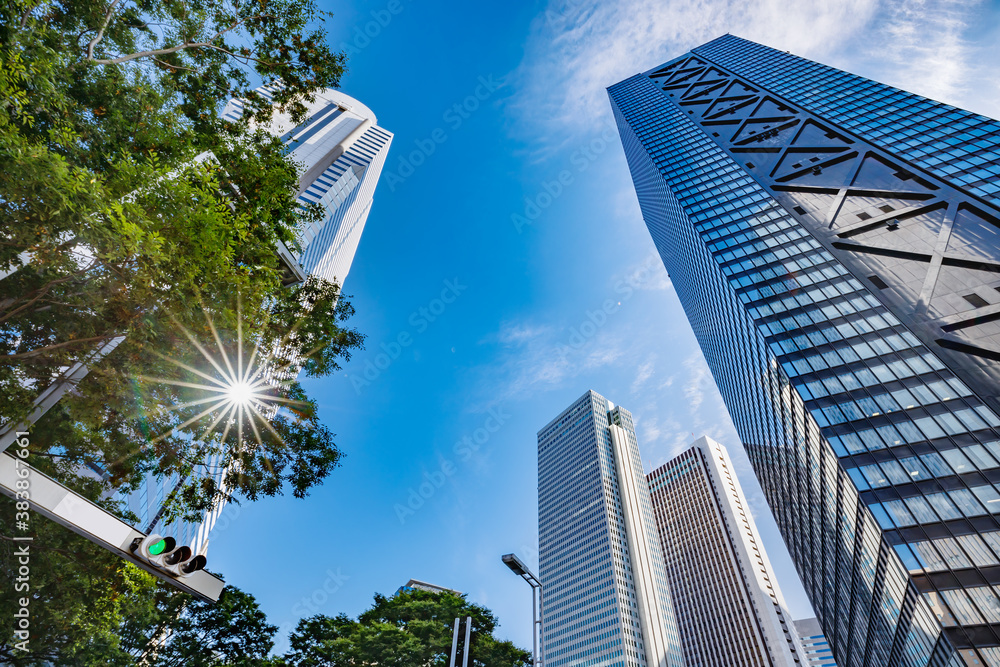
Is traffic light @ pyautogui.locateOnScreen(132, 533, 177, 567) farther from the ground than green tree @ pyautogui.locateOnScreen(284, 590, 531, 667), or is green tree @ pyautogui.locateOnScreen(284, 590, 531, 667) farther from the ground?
green tree @ pyautogui.locateOnScreen(284, 590, 531, 667)

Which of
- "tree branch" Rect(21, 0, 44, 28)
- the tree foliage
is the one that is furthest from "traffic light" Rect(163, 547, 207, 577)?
"tree branch" Rect(21, 0, 44, 28)

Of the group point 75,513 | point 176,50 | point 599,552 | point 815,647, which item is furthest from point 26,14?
point 815,647

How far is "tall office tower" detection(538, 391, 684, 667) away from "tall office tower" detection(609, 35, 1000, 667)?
58237mm

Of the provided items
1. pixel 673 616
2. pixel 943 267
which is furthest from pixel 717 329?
pixel 673 616

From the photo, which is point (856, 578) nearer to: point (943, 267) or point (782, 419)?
point (782, 419)

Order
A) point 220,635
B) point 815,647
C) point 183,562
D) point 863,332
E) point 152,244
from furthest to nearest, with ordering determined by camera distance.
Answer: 1. point 815,647
2. point 863,332
3. point 220,635
4. point 152,244
5. point 183,562

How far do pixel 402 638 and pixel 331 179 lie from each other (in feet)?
292

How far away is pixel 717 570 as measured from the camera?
12506cm

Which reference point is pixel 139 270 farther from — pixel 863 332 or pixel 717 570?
pixel 717 570

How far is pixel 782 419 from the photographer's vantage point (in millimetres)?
44969

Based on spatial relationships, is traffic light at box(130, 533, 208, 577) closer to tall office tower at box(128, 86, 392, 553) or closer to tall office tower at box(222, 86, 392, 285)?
tall office tower at box(128, 86, 392, 553)

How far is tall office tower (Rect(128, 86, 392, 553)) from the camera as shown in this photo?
64.7 m

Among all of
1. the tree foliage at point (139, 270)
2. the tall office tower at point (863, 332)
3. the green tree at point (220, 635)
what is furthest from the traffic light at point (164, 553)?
the tall office tower at point (863, 332)

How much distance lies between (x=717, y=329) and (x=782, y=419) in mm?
24217
